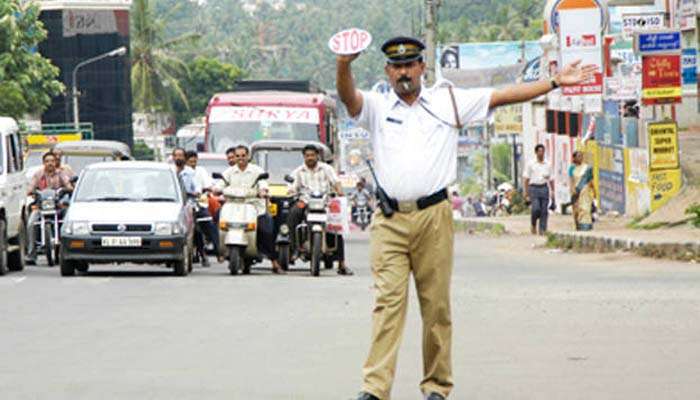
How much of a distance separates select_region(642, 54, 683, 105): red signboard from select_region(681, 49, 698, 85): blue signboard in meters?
10.8

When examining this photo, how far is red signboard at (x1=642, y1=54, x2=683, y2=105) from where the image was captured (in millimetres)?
33344

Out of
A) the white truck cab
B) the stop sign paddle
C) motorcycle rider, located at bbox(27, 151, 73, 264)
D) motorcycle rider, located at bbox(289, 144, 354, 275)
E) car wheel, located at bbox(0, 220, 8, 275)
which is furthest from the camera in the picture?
motorcycle rider, located at bbox(27, 151, 73, 264)

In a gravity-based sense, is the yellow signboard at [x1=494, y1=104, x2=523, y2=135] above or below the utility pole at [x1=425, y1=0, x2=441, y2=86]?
below

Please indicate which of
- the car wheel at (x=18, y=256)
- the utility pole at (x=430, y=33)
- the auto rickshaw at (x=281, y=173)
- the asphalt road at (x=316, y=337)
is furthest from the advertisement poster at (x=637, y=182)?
the asphalt road at (x=316, y=337)

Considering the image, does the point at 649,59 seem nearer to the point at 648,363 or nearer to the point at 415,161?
the point at 648,363

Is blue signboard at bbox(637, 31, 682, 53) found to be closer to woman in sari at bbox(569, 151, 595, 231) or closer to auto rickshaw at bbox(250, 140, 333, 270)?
woman in sari at bbox(569, 151, 595, 231)

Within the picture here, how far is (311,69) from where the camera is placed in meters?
197

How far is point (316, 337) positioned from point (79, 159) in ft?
67.4

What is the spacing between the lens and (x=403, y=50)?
9.88 m

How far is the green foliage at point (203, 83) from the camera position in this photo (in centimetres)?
12425

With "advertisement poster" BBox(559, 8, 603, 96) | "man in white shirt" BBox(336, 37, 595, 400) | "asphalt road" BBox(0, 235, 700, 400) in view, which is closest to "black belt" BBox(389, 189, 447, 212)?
"man in white shirt" BBox(336, 37, 595, 400)

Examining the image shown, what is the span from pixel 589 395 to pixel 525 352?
223 cm

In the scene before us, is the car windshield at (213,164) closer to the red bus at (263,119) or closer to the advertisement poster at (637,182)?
the red bus at (263,119)

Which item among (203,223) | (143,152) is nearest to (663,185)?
(203,223)
